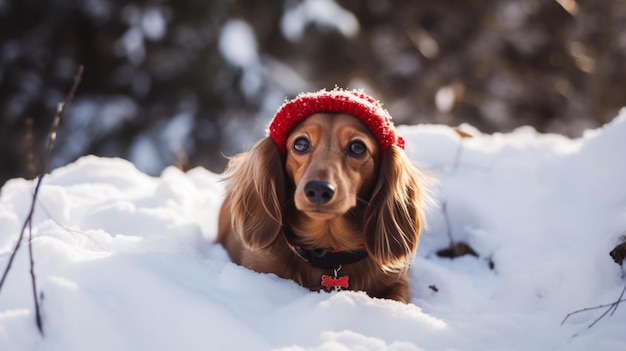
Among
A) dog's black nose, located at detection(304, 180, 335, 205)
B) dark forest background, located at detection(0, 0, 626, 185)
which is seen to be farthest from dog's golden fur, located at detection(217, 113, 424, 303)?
dark forest background, located at detection(0, 0, 626, 185)

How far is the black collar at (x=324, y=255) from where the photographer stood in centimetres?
215

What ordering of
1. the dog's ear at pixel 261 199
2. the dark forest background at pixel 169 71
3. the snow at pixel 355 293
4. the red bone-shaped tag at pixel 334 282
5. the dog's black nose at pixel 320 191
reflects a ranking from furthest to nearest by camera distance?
the dark forest background at pixel 169 71
the dog's ear at pixel 261 199
the red bone-shaped tag at pixel 334 282
the dog's black nose at pixel 320 191
the snow at pixel 355 293

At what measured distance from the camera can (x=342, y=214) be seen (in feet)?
6.60

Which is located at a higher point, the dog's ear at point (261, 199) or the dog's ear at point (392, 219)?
the dog's ear at point (392, 219)

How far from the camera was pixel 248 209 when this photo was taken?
7.34 feet

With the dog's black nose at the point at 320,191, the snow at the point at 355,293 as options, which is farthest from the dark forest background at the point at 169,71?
the dog's black nose at the point at 320,191

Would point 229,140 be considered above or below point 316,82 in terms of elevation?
below

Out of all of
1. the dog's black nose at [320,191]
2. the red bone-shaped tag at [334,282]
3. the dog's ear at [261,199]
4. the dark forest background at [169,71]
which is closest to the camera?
the dog's black nose at [320,191]

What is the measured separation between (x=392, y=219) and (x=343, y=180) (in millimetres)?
306

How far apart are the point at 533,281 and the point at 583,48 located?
974 centimetres

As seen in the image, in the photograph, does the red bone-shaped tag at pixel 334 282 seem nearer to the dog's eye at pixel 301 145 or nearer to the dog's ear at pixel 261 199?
the dog's ear at pixel 261 199

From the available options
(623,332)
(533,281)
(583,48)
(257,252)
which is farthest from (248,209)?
(583,48)

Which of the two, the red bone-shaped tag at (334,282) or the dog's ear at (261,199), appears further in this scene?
the dog's ear at (261,199)

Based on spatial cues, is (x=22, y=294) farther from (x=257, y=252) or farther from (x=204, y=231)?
(x=204, y=231)
